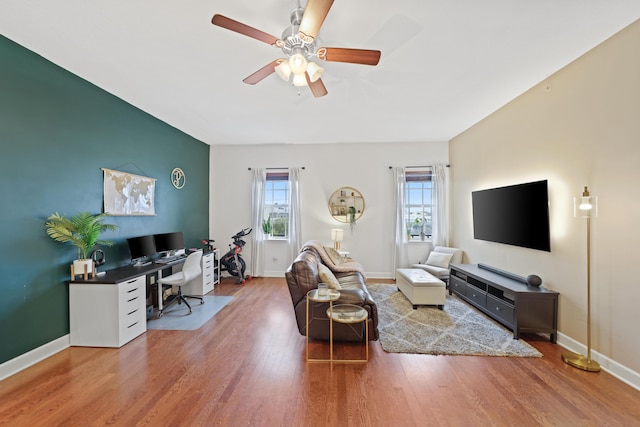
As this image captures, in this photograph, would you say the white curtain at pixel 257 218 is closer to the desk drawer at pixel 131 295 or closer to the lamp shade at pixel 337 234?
the lamp shade at pixel 337 234

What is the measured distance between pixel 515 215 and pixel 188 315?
4.72 m

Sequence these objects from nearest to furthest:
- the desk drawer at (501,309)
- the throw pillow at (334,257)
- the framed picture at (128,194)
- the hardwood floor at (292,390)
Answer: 1. the hardwood floor at (292,390)
2. the desk drawer at (501,309)
3. the framed picture at (128,194)
4. the throw pillow at (334,257)

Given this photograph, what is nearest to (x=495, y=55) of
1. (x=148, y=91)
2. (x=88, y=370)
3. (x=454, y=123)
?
(x=454, y=123)

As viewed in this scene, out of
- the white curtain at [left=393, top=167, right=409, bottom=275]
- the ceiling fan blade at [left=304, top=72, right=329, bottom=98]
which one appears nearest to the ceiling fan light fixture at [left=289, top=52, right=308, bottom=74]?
the ceiling fan blade at [left=304, top=72, right=329, bottom=98]

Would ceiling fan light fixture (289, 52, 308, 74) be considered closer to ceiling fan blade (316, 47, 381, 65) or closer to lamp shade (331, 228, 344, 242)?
ceiling fan blade (316, 47, 381, 65)

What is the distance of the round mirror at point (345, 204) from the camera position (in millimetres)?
5660

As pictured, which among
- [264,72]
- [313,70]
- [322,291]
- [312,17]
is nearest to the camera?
[312,17]

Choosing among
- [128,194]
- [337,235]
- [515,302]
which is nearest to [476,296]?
[515,302]

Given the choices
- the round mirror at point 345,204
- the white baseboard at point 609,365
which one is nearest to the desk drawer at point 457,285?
the white baseboard at point 609,365

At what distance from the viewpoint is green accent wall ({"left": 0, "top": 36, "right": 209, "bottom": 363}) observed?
2.28 meters

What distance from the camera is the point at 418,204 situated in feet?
18.4

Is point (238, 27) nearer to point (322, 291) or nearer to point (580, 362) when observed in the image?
point (322, 291)

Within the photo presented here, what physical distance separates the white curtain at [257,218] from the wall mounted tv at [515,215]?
419cm

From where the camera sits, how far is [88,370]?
7.75 ft
